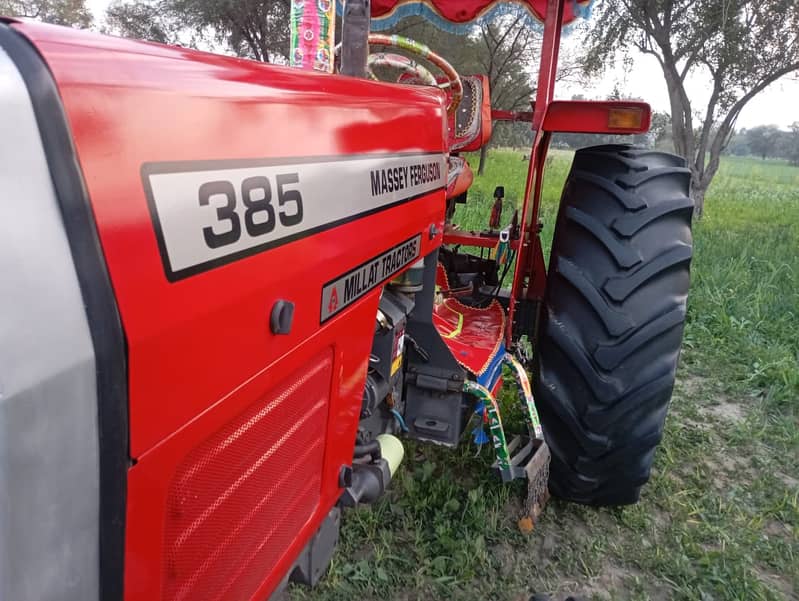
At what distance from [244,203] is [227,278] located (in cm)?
10

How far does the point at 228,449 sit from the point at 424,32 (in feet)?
34.9

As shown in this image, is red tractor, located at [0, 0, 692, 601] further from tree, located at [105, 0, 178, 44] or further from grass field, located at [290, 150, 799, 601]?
tree, located at [105, 0, 178, 44]

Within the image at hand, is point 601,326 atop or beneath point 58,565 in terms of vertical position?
beneath

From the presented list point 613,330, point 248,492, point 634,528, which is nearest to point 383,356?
point 248,492

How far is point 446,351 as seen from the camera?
6.43 ft

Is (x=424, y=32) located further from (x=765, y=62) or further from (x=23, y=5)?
(x=23, y=5)

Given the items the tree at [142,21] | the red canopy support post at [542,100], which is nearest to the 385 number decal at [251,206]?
the red canopy support post at [542,100]

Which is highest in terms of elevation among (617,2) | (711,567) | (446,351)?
(617,2)

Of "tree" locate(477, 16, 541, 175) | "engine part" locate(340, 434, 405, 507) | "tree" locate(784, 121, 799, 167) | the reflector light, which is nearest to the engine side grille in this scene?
"engine part" locate(340, 434, 405, 507)

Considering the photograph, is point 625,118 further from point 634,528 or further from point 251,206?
point 251,206

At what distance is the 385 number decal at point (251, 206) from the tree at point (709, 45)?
8.62 m

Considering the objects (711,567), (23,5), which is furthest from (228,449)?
(23,5)

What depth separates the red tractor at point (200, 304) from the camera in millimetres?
560

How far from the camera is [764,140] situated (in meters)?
45.5
